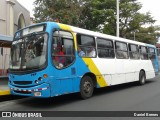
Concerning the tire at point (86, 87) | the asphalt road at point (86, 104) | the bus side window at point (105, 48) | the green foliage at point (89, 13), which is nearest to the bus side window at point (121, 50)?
the bus side window at point (105, 48)

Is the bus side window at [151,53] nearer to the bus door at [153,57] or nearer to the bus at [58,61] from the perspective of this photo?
the bus door at [153,57]

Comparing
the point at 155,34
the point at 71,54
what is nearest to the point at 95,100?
the point at 71,54

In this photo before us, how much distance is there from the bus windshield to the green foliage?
14496 mm

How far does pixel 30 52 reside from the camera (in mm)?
8305

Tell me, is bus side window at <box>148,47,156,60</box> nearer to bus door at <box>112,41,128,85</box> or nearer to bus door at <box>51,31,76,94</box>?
bus door at <box>112,41,128,85</box>

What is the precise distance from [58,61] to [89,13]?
61.2ft

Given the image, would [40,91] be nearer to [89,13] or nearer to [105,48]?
[105,48]

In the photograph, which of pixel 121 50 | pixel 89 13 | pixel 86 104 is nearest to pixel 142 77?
pixel 121 50

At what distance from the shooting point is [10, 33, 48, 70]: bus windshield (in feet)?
26.2

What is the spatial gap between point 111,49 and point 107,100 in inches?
122

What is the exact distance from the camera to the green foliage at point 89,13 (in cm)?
2378

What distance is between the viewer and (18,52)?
8.80 meters

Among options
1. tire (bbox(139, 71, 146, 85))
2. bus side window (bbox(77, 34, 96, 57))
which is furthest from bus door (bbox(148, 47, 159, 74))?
bus side window (bbox(77, 34, 96, 57))

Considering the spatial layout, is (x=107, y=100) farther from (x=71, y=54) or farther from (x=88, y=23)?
(x=88, y=23)
